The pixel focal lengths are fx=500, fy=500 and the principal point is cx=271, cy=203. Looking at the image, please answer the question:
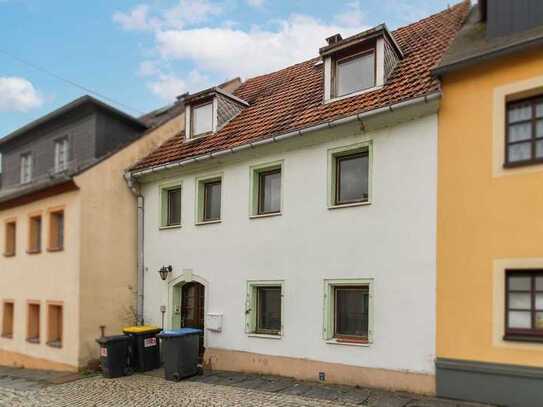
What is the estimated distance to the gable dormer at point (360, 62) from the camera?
35.2 feet

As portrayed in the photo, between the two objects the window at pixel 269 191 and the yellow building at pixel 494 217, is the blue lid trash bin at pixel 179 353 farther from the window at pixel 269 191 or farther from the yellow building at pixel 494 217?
the yellow building at pixel 494 217

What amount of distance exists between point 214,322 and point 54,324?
206 inches

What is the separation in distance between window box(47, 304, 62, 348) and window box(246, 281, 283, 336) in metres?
5.98

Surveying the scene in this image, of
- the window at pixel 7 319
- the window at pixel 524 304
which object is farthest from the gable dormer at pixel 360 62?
the window at pixel 7 319

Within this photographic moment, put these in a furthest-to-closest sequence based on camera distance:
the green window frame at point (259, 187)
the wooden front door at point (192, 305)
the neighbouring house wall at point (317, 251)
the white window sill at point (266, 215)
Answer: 1. the wooden front door at point (192, 305)
2. the green window frame at point (259, 187)
3. the white window sill at point (266, 215)
4. the neighbouring house wall at point (317, 251)

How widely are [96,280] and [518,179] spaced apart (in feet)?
34.3

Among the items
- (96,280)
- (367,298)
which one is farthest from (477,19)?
(96,280)

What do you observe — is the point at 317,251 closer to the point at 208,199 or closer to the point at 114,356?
the point at 208,199

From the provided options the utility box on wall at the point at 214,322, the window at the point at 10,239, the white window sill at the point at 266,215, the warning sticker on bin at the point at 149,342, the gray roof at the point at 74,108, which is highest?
the gray roof at the point at 74,108

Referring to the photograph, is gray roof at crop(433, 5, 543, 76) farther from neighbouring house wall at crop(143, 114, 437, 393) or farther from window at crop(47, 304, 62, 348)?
window at crop(47, 304, 62, 348)

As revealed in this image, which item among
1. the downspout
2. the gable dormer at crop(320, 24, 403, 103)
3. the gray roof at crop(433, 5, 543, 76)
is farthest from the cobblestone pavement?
the gable dormer at crop(320, 24, 403, 103)

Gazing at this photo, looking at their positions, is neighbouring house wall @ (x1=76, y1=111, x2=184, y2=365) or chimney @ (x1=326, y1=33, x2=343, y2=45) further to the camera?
chimney @ (x1=326, y1=33, x2=343, y2=45)

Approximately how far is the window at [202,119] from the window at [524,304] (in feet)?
28.7

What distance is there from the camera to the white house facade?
926 cm
